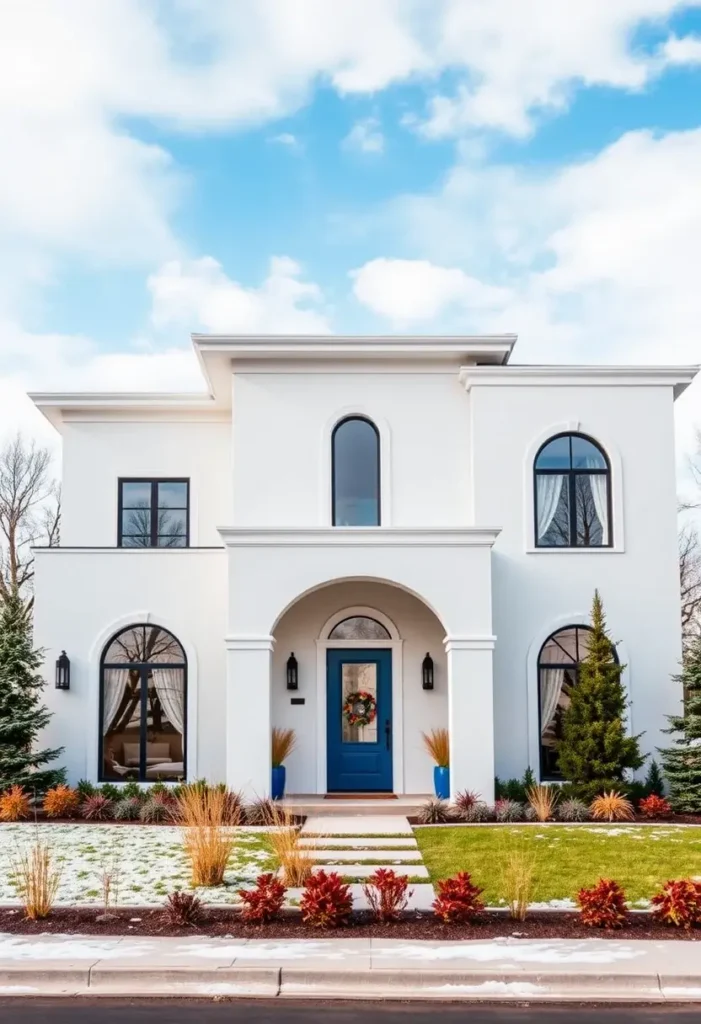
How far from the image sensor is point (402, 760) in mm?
17328

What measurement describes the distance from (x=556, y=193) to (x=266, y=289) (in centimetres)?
615

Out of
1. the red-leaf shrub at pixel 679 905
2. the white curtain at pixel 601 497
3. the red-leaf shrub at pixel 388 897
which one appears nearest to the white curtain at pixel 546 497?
the white curtain at pixel 601 497

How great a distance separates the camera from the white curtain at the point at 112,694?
672 inches

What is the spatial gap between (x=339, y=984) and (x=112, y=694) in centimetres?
1008

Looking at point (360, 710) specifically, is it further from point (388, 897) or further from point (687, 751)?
point (388, 897)

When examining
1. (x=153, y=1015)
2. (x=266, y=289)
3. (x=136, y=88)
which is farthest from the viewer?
(x=266, y=289)

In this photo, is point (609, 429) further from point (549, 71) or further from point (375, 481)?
point (549, 71)

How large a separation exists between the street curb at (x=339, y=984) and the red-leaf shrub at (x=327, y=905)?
1.08 meters

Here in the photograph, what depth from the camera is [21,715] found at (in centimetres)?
1639

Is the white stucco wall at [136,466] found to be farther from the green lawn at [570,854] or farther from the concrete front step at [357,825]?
the green lawn at [570,854]

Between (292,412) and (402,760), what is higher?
(292,412)

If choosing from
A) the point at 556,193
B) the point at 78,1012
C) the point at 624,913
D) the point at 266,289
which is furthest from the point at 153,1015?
the point at 266,289

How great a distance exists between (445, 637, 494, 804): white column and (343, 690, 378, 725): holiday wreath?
224cm

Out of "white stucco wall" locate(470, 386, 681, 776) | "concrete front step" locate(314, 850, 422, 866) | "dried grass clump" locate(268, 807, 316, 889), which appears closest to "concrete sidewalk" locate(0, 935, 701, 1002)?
"dried grass clump" locate(268, 807, 316, 889)
